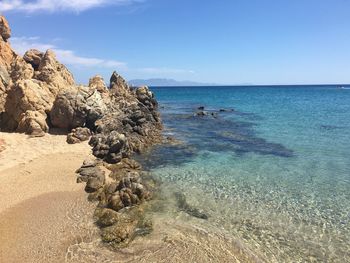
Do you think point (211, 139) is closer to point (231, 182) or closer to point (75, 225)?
point (231, 182)

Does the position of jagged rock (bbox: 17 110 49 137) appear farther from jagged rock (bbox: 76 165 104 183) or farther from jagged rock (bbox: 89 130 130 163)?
jagged rock (bbox: 76 165 104 183)

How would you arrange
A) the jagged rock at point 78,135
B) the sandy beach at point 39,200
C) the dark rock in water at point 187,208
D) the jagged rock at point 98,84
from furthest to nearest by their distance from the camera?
the jagged rock at point 98,84 < the jagged rock at point 78,135 < the dark rock in water at point 187,208 < the sandy beach at point 39,200

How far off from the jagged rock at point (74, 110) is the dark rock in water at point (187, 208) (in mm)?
15858

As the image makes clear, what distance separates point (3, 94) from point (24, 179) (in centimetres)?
1647

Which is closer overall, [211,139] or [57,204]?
[57,204]

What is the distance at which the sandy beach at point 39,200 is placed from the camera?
13.9 metres

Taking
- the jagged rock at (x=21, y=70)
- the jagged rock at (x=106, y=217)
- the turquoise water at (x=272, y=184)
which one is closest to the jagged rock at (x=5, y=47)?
the jagged rock at (x=21, y=70)

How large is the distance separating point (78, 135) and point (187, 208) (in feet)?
50.5

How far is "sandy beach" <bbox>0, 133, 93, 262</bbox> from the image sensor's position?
1388cm

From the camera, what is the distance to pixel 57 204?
699 inches

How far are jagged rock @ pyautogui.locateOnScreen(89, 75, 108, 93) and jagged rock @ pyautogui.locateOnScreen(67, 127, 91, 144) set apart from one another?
13581 millimetres

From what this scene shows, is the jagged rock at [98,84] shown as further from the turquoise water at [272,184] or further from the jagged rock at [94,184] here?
the jagged rock at [94,184]

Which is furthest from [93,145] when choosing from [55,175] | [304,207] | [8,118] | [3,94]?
[304,207]

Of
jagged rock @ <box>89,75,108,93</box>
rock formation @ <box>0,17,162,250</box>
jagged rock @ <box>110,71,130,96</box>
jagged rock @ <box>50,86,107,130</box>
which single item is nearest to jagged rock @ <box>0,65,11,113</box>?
rock formation @ <box>0,17,162,250</box>
